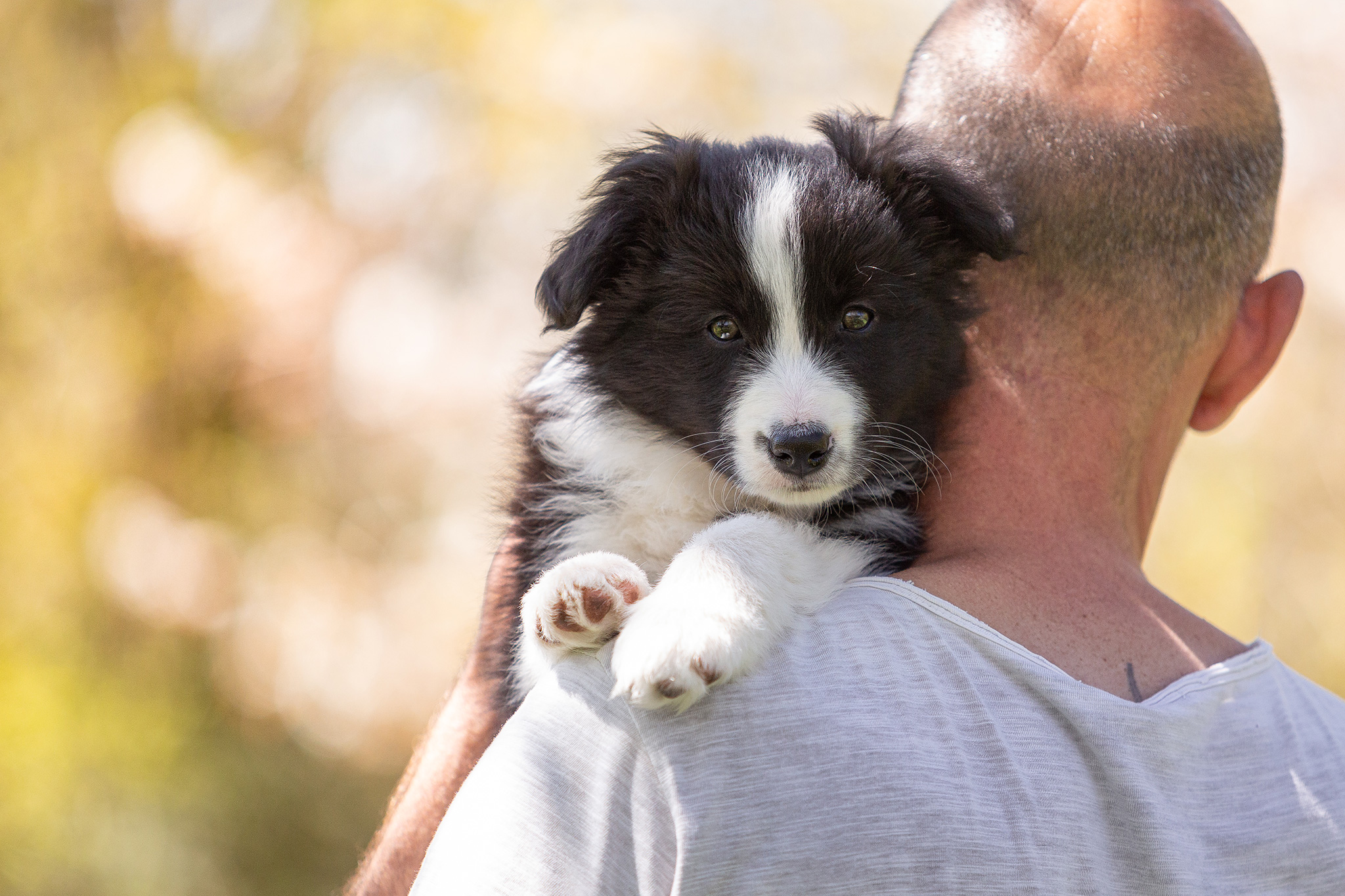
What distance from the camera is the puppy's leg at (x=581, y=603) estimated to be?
1.64 metres

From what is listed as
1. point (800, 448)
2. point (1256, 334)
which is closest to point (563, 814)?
point (800, 448)

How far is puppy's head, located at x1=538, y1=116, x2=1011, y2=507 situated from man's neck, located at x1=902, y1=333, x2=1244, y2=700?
0.40 feet

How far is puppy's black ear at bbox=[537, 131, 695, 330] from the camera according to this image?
2.04 m

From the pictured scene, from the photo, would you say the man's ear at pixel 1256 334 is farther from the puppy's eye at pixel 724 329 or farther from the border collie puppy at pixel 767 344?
the puppy's eye at pixel 724 329

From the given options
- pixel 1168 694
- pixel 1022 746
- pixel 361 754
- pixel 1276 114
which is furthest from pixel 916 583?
pixel 361 754

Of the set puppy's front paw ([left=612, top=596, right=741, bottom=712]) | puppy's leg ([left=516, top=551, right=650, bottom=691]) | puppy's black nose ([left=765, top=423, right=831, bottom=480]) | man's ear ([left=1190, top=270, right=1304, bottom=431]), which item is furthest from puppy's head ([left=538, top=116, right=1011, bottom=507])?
man's ear ([left=1190, top=270, right=1304, bottom=431])

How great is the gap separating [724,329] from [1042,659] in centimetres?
88

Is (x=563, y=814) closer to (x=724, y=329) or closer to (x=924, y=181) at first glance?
(x=724, y=329)

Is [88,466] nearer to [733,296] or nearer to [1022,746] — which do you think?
[733,296]

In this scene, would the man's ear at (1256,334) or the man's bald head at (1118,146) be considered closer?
the man's bald head at (1118,146)

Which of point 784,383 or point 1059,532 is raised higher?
point 784,383

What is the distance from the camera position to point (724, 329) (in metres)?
2.11

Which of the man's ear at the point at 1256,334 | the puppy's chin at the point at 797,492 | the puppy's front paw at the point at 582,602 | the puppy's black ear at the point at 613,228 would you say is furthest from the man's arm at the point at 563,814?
the man's ear at the point at 1256,334

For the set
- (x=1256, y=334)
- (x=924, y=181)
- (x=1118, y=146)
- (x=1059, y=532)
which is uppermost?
(x=1118, y=146)
